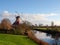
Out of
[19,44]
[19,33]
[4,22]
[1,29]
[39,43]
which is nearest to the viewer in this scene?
[19,44]

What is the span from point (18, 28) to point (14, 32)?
3.03 m

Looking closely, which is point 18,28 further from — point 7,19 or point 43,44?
point 43,44

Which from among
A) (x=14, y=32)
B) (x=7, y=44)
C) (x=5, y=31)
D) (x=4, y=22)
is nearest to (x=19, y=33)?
(x=14, y=32)

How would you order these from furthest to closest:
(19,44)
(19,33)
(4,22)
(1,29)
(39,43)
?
(4,22), (1,29), (19,33), (39,43), (19,44)

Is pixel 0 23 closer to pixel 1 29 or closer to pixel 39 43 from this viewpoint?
pixel 1 29

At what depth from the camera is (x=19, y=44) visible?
1262 inches

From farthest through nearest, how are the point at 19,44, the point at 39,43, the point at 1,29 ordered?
1. the point at 1,29
2. the point at 39,43
3. the point at 19,44

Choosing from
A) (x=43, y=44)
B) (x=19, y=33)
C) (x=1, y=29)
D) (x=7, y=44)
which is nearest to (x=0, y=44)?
(x=7, y=44)

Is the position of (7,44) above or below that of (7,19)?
below

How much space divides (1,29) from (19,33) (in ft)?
22.5

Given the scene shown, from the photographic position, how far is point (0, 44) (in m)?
29.7

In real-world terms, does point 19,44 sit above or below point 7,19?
below

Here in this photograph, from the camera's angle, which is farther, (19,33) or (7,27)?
(7,27)

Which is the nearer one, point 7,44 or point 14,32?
point 7,44
